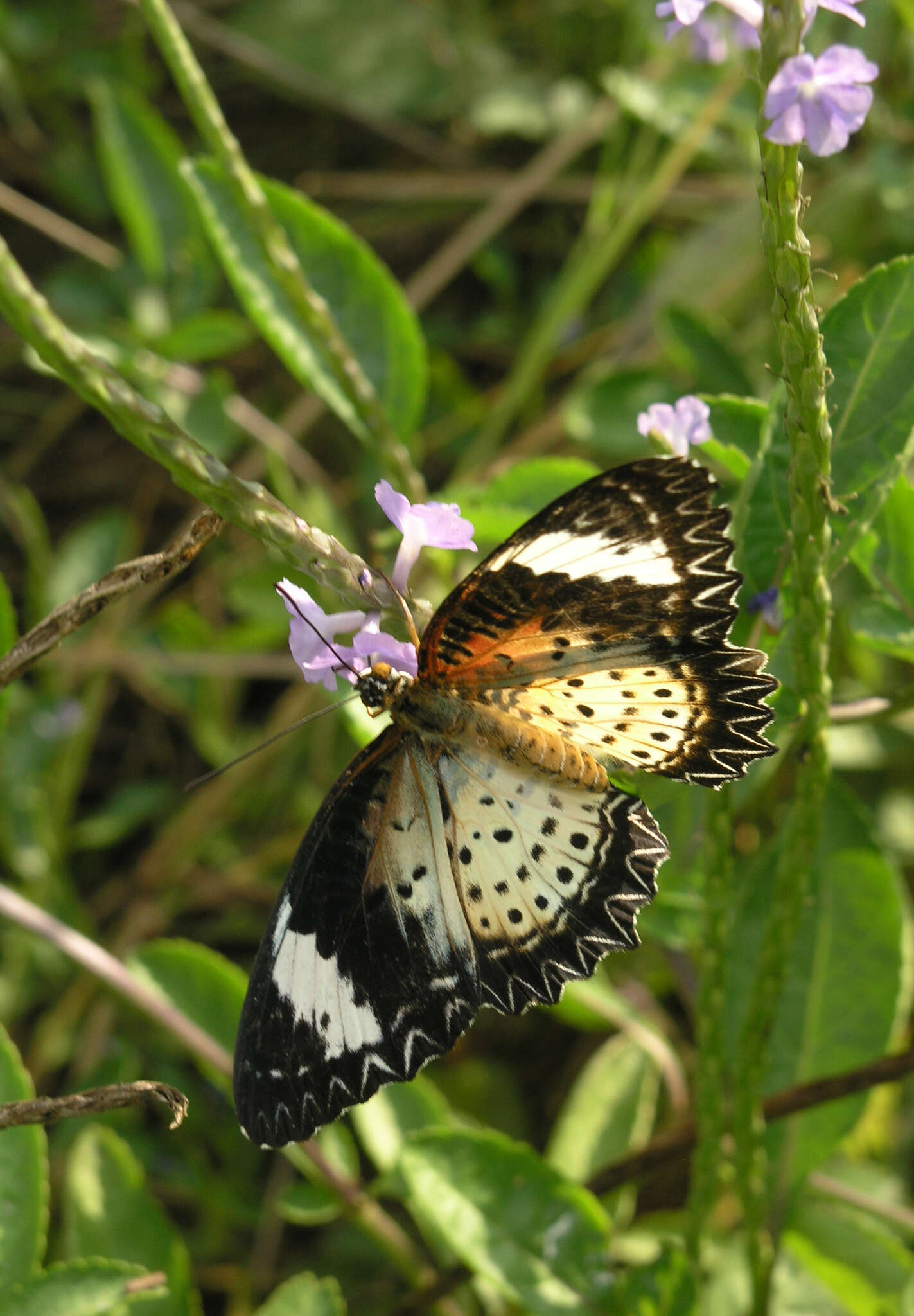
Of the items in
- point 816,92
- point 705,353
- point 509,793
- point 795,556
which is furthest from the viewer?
point 705,353

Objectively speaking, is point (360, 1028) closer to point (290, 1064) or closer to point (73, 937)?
point (290, 1064)

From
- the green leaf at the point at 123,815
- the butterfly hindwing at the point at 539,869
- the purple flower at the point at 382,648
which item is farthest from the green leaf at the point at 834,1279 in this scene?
the green leaf at the point at 123,815

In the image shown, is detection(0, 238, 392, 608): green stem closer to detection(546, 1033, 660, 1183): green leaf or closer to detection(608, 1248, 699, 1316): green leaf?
detection(608, 1248, 699, 1316): green leaf

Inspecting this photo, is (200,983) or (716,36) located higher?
(716,36)

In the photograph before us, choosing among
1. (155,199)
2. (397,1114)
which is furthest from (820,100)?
(155,199)

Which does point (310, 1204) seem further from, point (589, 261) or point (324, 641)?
point (589, 261)

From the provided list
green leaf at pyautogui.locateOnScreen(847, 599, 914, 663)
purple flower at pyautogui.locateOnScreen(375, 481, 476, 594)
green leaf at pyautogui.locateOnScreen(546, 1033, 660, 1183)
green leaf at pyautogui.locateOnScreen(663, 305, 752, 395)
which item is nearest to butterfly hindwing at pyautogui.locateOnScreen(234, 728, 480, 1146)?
purple flower at pyautogui.locateOnScreen(375, 481, 476, 594)

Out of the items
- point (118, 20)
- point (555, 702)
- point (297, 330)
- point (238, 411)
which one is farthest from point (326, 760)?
point (118, 20)
